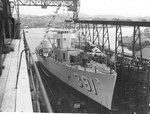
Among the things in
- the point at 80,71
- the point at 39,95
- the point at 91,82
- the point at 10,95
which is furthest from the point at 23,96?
the point at 80,71

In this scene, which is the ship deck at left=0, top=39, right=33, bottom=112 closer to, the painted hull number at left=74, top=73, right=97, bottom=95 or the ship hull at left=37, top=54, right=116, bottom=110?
the ship hull at left=37, top=54, right=116, bottom=110

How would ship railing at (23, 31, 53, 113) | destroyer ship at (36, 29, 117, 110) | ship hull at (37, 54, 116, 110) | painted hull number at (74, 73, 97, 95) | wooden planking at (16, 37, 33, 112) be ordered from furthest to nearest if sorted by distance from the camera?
painted hull number at (74, 73, 97, 95) → destroyer ship at (36, 29, 117, 110) → ship hull at (37, 54, 116, 110) → wooden planking at (16, 37, 33, 112) → ship railing at (23, 31, 53, 113)

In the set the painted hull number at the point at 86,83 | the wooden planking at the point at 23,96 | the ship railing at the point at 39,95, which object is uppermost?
the ship railing at the point at 39,95

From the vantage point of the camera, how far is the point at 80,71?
468 inches

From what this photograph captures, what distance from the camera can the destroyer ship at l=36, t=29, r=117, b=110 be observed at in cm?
1052

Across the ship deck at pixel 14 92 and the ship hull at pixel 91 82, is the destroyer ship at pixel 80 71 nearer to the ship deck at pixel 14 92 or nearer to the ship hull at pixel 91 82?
the ship hull at pixel 91 82

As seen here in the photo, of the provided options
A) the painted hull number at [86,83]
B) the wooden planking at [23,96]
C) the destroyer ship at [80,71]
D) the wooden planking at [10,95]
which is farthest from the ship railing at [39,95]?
the painted hull number at [86,83]

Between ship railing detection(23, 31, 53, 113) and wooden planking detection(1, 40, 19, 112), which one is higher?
ship railing detection(23, 31, 53, 113)

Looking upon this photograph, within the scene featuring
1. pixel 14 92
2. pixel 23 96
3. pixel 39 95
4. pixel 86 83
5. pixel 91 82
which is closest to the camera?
pixel 39 95

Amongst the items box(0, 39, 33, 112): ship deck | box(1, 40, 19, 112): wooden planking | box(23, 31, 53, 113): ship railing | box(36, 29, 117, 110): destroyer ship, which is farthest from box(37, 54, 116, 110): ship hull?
box(23, 31, 53, 113): ship railing

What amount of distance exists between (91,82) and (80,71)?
0.90 metres

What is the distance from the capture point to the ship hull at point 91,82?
10344 millimetres

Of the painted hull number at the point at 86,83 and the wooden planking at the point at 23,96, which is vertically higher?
the wooden planking at the point at 23,96

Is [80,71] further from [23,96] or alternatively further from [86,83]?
[23,96]
